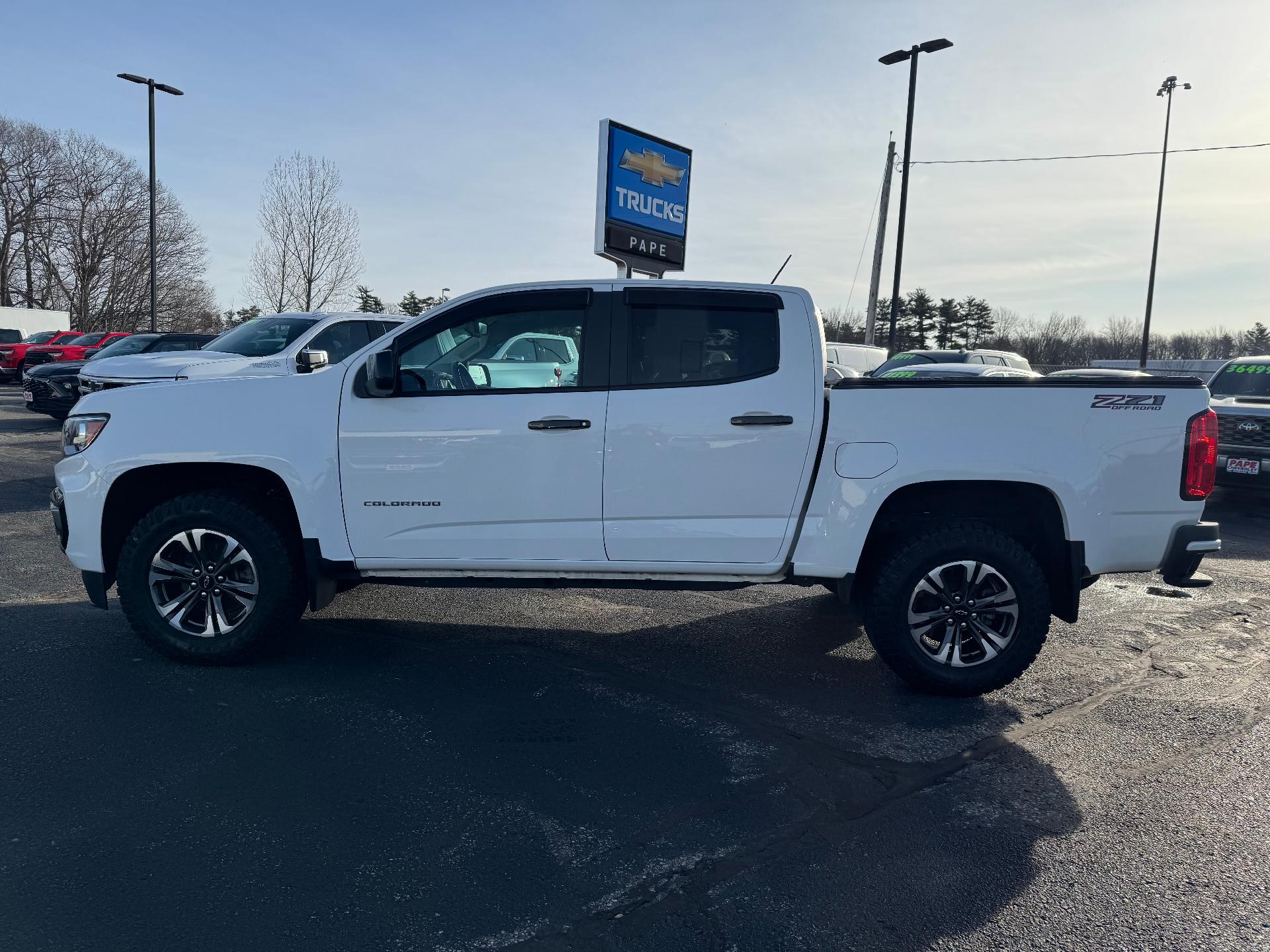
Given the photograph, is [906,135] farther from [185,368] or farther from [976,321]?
[976,321]

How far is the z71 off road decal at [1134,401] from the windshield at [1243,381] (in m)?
8.65

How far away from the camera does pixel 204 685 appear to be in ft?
15.0

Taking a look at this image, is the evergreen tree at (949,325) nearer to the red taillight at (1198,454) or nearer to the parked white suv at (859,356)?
the parked white suv at (859,356)

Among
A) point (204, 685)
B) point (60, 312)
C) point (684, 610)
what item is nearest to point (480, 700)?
point (204, 685)

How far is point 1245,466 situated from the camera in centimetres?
1052

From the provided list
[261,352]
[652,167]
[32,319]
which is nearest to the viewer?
[261,352]

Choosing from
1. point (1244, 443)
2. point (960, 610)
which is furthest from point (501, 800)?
point (1244, 443)

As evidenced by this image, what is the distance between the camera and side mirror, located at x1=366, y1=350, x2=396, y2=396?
461 cm

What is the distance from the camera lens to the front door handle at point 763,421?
454cm

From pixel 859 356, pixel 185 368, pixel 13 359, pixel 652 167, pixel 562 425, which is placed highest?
pixel 652 167

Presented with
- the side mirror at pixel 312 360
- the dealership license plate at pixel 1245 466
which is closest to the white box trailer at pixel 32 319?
the side mirror at pixel 312 360

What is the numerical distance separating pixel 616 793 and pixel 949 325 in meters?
64.0

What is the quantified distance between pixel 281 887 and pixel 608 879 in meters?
1.01

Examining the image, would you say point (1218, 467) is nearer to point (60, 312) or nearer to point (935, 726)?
point (935, 726)
